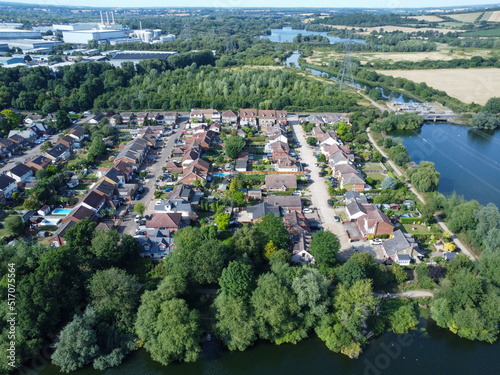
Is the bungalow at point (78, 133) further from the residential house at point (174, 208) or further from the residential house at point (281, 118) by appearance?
the residential house at point (281, 118)

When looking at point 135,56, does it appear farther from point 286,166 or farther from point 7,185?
point 286,166

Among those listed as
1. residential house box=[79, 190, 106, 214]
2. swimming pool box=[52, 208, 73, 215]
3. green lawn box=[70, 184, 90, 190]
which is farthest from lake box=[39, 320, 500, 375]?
green lawn box=[70, 184, 90, 190]

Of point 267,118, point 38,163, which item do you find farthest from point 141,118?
point 267,118

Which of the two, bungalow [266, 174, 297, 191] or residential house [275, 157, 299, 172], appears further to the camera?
residential house [275, 157, 299, 172]

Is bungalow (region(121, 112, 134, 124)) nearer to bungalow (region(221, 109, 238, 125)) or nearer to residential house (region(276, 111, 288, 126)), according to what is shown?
bungalow (region(221, 109, 238, 125))

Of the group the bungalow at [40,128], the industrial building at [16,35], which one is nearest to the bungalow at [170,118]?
the bungalow at [40,128]
